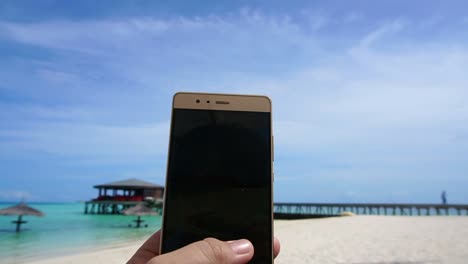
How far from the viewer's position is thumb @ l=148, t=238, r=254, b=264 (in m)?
1.50

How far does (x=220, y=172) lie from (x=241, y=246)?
0.50 meters

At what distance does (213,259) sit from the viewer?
1598 mm

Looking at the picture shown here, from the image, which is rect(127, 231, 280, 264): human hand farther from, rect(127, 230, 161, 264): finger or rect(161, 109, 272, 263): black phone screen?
rect(127, 230, 161, 264): finger

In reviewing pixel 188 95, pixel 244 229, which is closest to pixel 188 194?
pixel 244 229

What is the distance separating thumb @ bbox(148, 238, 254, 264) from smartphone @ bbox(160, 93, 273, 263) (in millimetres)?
123

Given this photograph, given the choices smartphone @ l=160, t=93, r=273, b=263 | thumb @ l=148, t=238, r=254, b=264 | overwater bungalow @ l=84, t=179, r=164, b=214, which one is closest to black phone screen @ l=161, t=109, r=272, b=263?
smartphone @ l=160, t=93, r=273, b=263

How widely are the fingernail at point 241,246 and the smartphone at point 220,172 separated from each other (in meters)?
0.10

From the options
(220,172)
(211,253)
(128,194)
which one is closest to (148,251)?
(211,253)

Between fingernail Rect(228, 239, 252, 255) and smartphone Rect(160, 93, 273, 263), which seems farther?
smartphone Rect(160, 93, 273, 263)

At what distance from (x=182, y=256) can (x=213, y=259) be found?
18 centimetres

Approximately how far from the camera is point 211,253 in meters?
1.60

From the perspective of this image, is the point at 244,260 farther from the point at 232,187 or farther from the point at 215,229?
the point at 232,187

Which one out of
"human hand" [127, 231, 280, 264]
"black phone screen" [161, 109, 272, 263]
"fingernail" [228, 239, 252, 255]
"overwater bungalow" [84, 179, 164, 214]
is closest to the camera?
"human hand" [127, 231, 280, 264]

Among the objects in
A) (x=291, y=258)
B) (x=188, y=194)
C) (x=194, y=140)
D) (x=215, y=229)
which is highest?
(x=194, y=140)
